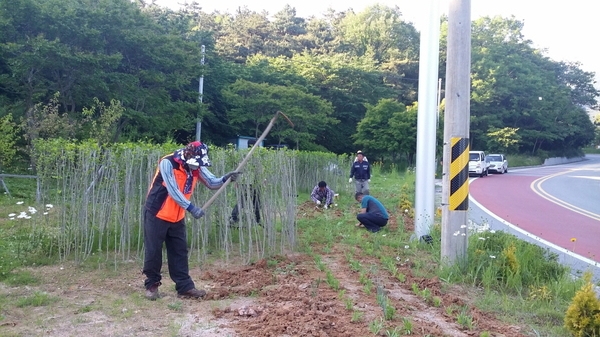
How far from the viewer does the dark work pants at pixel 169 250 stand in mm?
5117

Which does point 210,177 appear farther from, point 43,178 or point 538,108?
point 538,108

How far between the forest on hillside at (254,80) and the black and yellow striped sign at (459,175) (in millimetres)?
6141

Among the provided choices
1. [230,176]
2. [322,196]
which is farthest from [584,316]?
[322,196]

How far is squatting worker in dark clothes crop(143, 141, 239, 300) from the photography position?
5105 millimetres

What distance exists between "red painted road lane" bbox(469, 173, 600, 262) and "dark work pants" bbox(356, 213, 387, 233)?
3.11 meters

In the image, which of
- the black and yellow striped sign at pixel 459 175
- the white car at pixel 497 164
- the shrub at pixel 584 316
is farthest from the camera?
the white car at pixel 497 164

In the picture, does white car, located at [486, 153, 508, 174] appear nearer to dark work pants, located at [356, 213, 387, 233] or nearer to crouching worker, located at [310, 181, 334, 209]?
crouching worker, located at [310, 181, 334, 209]

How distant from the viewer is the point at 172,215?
5199 millimetres

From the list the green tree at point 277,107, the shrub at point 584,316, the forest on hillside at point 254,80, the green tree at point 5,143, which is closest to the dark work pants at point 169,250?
the shrub at point 584,316

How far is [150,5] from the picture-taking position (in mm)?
A: 37750

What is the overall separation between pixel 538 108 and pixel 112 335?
51.7 m

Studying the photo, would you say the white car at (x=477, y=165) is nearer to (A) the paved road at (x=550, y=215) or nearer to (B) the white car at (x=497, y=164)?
(B) the white car at (x=497, y=164)

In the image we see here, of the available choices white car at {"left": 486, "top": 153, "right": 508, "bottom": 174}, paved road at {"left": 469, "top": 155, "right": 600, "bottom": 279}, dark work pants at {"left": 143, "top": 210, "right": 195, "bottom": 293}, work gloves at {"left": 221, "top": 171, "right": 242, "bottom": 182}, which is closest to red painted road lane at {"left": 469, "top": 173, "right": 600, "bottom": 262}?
paved road at {"left": 469, "top": 155, "right": 600, "bottom": 279}

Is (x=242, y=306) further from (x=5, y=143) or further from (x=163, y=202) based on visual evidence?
(x=5, y=143)
